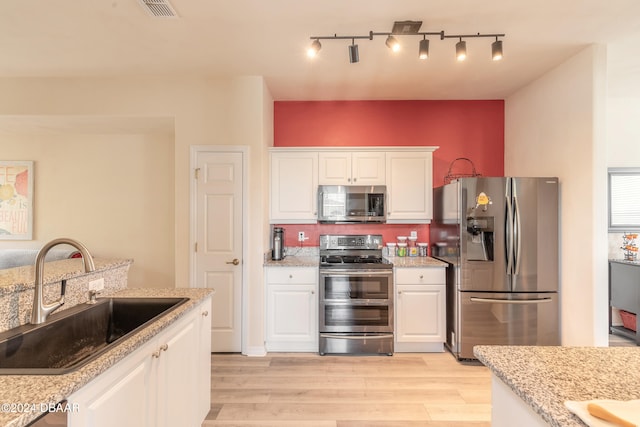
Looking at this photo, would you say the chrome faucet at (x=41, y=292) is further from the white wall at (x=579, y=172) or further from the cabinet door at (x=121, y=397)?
the white wall at (x=579, y=172)

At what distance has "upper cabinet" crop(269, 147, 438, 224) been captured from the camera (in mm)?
3549

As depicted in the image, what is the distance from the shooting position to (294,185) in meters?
3.56

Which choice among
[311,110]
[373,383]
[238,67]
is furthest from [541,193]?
[238,67]

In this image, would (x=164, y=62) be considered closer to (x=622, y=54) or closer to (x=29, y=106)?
(x=29, y=106)

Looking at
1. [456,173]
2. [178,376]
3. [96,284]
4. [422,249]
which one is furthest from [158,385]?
[456,173]

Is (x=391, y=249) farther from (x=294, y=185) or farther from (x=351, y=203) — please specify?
(x=294, y=185)

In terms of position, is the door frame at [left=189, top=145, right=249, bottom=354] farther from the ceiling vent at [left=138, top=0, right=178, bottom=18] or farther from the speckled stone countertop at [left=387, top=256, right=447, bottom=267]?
the speckled stone countertop at [left=387, top=256, right=447, bottom=267]

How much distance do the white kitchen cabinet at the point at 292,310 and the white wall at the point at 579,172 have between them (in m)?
2.36

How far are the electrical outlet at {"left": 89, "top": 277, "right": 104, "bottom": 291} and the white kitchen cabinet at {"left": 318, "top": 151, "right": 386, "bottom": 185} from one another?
2.28 metres

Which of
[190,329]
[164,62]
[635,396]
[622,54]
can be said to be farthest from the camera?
[164,62]

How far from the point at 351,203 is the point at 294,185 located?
684 mm

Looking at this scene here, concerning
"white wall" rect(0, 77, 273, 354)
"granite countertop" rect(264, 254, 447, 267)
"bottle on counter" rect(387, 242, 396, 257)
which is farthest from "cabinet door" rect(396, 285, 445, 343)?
"white wall" rect(0, 77, 273, 354)

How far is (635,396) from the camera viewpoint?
0.86 meters

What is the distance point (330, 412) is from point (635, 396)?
1849 millimetres
